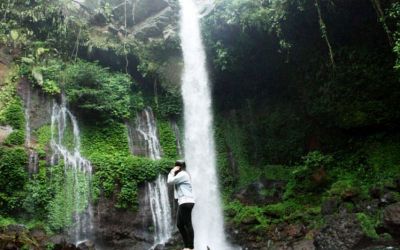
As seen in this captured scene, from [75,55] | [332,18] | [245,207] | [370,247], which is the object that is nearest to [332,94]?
[332,18]

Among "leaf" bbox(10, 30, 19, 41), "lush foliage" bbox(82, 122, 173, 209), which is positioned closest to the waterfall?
"lush foliage" bbox(82, 122, 173, 209)

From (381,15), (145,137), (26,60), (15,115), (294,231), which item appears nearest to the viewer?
(381,15)

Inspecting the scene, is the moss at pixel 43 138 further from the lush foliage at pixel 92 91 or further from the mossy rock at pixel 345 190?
the mossy rock at pixel 345 190

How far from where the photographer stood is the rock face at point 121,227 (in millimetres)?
12766

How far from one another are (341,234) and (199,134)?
28.8 feet

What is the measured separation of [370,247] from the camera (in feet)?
28.5

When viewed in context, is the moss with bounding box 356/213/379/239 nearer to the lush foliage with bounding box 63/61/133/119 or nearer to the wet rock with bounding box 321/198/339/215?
the wet rock with bounding box 321/198/339/215

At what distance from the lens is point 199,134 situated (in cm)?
1689

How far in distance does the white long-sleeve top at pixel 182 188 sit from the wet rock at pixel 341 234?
4372mm

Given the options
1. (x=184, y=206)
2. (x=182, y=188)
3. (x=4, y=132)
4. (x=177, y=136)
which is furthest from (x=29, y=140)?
(x=184, y=206)

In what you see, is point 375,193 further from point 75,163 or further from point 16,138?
point 16,138

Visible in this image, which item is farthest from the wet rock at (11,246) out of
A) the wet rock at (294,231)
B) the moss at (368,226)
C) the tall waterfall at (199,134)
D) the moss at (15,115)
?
the moss at (368,226)

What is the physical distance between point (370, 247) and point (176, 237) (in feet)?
20.8

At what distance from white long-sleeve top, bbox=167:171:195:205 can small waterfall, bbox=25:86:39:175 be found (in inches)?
310
